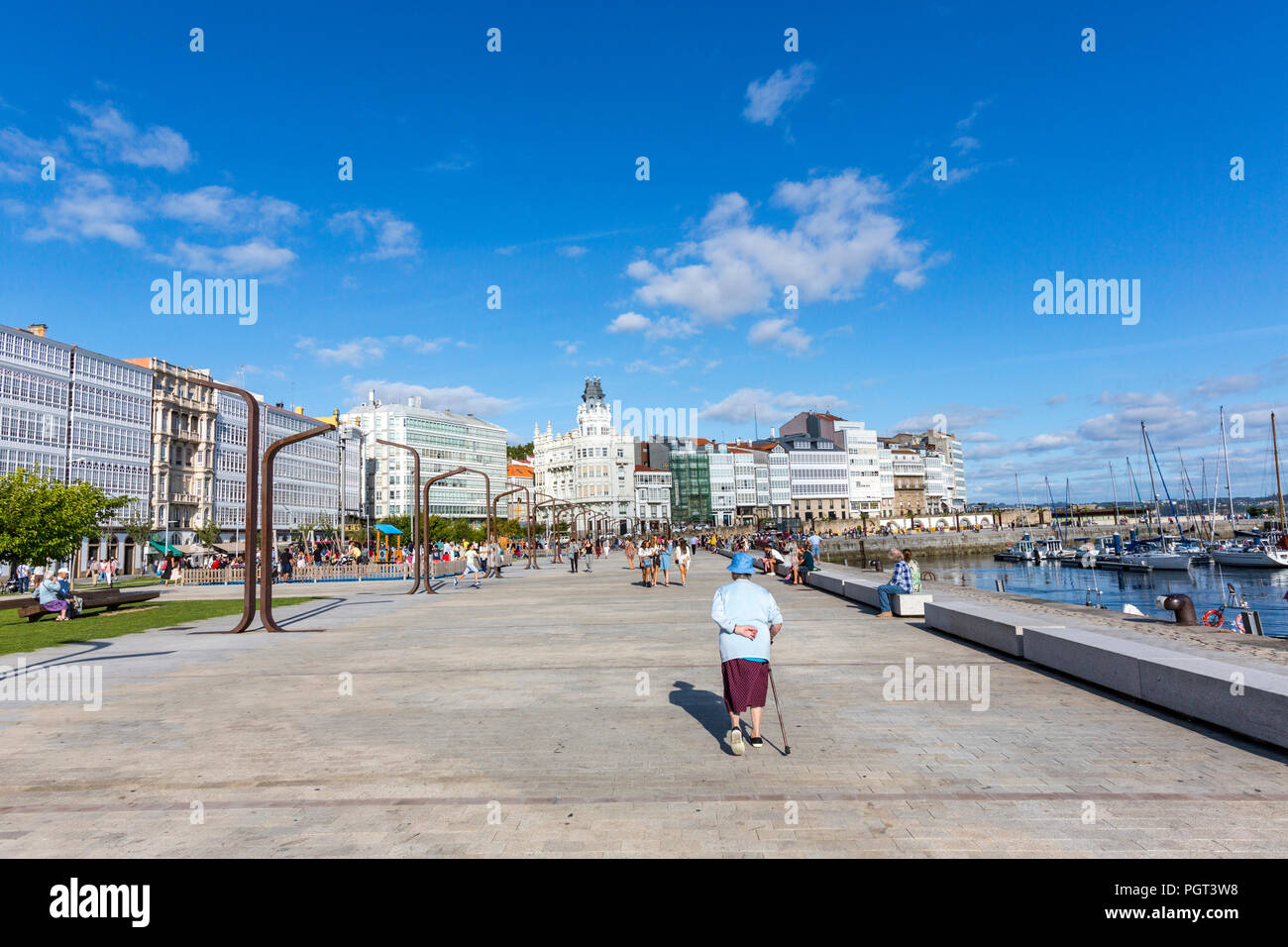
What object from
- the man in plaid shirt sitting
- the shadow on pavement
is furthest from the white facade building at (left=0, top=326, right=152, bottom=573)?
the shadow on pavement

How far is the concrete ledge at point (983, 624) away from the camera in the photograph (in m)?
10.6

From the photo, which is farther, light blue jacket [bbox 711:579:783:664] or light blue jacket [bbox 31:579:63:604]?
light blue jacket [bbox 31:579:63:604]

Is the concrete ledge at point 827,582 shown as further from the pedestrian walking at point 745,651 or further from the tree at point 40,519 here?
the tree at point 40,519

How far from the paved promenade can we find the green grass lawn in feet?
17.6

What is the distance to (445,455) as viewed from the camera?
12262 centimetres

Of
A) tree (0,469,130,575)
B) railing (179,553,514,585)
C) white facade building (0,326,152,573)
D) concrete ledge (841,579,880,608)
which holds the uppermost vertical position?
white facade building (0,326,152,573)

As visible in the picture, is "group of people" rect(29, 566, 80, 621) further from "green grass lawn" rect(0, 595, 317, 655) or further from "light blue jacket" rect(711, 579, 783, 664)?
"light blue jacket" rect(711, 579, 783, 664)

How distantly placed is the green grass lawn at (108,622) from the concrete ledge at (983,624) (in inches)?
580

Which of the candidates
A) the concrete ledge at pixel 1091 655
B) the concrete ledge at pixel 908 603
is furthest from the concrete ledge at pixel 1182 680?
the concrete ledge at pixel 908 603

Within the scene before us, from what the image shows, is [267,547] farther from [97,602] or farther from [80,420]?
[80,420]

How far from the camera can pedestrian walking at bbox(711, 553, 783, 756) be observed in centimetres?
631
